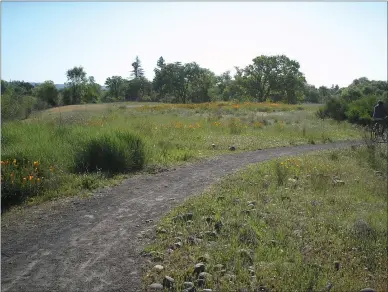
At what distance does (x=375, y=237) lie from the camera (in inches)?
201

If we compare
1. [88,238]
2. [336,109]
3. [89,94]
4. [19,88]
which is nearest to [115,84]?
[89,94]

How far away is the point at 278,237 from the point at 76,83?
7126 cm

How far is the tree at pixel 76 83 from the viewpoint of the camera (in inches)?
2623

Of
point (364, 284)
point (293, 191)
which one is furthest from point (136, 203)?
point (364, 284)

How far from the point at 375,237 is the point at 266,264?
81.5 inches

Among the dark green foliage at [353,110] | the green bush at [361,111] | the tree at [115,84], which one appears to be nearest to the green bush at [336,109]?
the dark green foliage at [353,110]

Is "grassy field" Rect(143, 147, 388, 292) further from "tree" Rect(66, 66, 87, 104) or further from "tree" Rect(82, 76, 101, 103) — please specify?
"tree" Rect(82, 76, 101, 103)

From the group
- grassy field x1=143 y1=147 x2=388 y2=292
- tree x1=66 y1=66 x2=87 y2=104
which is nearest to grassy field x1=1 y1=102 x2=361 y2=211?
grassy field x1=143 y1=147 x2=388 y2=292

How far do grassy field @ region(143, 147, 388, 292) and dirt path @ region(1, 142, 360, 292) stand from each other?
33 centimetres

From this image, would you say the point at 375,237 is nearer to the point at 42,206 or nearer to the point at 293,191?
the point at 293,191

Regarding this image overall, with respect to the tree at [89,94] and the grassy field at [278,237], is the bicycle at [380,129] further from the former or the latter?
the tree at [89,94]

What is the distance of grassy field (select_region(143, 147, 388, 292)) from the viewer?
388 centimetres

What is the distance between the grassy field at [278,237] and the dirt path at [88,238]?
12.8 inches

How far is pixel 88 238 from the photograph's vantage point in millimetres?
4648
